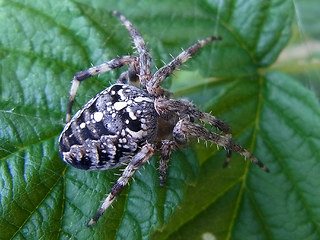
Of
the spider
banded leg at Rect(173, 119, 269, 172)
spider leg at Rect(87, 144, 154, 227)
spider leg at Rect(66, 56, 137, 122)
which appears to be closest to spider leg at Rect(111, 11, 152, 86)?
the spider

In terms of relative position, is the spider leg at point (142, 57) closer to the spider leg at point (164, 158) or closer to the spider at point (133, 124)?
the spider at point (133, 124)

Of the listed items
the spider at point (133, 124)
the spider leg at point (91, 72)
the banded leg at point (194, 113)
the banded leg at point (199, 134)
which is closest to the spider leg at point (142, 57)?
the spider at point (133, 124)

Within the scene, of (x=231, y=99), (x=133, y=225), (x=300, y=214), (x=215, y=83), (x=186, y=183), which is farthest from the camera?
(x=215, y=83)

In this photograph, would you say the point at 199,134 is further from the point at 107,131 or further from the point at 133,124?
the point at 107,131

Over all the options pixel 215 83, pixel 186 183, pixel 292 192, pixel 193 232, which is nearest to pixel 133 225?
pixel 186 183

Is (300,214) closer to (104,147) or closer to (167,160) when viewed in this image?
(167,160)

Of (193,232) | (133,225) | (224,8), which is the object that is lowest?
(193,232)

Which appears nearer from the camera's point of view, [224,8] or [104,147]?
[104,147]
